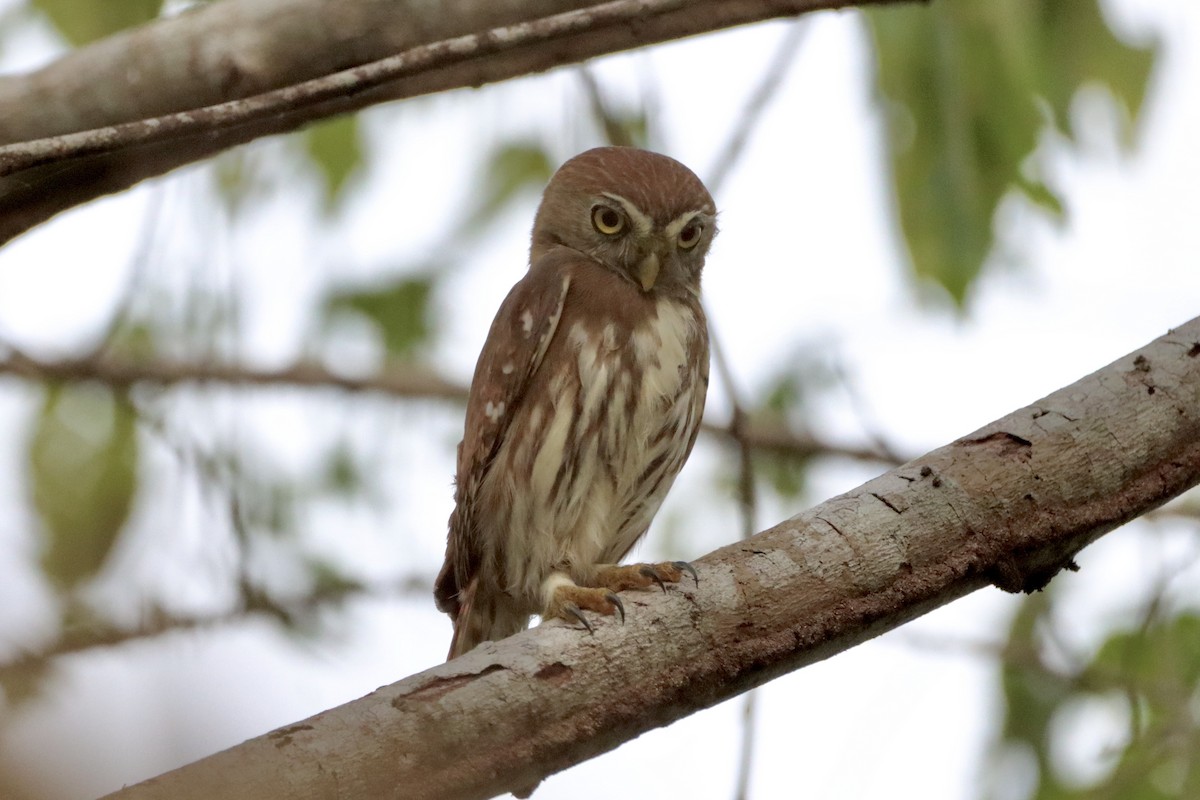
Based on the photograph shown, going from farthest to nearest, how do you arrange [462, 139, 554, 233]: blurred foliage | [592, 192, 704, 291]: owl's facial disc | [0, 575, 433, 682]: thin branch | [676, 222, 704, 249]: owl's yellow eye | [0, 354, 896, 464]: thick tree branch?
[462, 139, 554, 233]: blurred foliage → [0, 354, 896, 464]: thick tree branch → [676, 222, 704, 249]: owl's yellow eye → [592, 192, 704, 291]: owl's facial disc → [0, 575, 433, 682]: thin branch

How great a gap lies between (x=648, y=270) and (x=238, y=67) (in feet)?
4.72

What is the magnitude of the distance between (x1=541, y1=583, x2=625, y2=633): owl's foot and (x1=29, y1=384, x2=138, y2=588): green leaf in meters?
0.92

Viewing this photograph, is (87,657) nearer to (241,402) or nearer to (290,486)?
(241,402)

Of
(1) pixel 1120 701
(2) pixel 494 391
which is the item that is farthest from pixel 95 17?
(1) pixel 1120 701

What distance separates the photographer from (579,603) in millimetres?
2869

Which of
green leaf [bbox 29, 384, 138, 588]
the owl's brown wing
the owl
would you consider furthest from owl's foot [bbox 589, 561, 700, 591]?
green leaf [bbox 29, 384, 138, 588]

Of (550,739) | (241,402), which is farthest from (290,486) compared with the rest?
(550,739)

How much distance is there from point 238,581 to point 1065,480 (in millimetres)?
1761

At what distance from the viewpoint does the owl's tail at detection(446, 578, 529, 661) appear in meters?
3.67

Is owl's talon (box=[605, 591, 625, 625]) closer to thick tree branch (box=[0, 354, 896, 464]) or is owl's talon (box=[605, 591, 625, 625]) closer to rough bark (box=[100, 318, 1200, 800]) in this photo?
rough bark (box=[100, 318, 1200, 800])

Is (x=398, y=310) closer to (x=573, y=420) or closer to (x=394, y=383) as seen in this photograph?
(x=394, y=383)

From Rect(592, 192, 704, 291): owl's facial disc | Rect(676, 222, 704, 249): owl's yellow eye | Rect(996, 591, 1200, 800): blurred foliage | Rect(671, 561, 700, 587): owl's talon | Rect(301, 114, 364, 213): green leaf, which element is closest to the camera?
Rect(671, 561, 700, 587): owl's talon

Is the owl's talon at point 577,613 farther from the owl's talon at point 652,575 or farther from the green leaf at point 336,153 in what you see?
the green leaf at point 336,153

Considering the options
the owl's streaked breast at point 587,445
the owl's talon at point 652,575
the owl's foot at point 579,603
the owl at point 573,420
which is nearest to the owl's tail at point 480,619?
the owl at point 573,420
